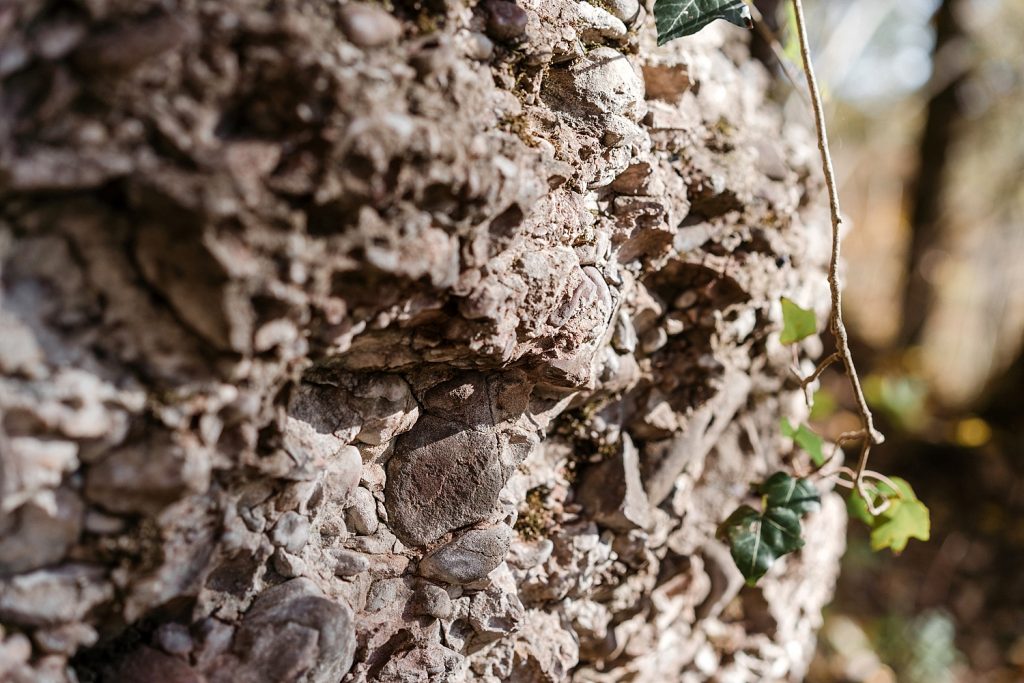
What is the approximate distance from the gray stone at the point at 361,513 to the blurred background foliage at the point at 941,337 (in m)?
1.45

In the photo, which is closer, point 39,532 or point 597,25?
point 39,532

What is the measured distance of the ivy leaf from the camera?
1478 mm

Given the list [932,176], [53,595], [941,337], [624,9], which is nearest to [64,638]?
[53,595]

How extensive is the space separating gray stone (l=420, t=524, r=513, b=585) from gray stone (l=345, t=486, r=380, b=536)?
119 millimetres

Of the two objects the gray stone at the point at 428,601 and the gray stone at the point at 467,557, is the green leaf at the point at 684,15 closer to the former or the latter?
the gray stone at the point at 467,557

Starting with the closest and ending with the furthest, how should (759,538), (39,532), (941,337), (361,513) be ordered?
(39,532) → (361,513) → (759,538) → (941,337)

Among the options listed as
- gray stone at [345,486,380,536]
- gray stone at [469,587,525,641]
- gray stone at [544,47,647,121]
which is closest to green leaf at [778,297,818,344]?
gray stone at [544,47,647,121]

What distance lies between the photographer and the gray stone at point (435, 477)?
1233mm

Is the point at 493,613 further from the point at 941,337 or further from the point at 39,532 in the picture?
the point at 941,337

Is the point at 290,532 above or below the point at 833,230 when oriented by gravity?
below

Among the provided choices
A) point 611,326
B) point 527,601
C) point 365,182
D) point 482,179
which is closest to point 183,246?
point 365,182

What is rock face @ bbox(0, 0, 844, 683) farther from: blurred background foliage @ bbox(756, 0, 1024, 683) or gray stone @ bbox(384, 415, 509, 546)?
blurred background foliage @ bbox(756, 0, 1024, 683)

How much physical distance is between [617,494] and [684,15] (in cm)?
93

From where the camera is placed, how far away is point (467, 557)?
4.10 feet
